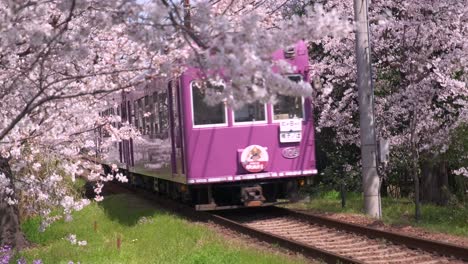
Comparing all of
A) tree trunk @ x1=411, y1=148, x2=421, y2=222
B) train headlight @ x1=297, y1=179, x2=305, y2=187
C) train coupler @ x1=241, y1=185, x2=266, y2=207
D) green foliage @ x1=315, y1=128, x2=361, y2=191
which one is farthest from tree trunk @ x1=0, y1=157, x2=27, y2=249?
green foliage @ x1=315, y1=128, x2=361, y2=191

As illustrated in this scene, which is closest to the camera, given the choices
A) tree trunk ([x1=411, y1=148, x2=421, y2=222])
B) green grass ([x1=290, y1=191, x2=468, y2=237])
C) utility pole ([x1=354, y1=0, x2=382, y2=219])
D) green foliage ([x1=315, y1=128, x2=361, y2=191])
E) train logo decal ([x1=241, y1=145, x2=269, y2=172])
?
green grass ([x1=290, y1=191, x2=468, y2=237])

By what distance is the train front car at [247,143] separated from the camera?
12586 mm

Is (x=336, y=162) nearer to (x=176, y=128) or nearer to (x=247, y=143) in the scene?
(x=247, y=143)

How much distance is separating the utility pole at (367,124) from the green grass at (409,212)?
0.42 m

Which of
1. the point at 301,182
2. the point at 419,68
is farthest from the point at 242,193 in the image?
the point at 419,68

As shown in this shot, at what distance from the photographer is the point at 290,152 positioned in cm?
1286

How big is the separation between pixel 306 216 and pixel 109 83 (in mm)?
6224

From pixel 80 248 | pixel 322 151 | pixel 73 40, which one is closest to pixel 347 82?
pixel 322 151

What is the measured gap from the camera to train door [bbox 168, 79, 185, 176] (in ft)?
42.3

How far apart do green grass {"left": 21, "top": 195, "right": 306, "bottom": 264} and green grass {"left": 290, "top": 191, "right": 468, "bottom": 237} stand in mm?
3106

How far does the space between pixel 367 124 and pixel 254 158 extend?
6.99 feet

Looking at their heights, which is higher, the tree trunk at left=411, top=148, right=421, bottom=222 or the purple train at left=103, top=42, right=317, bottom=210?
the purple train at left=103, top=42, right=317, bottom=210

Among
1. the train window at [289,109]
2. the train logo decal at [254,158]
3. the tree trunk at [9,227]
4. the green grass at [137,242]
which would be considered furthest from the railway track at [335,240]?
the tree trunk at [9,227]

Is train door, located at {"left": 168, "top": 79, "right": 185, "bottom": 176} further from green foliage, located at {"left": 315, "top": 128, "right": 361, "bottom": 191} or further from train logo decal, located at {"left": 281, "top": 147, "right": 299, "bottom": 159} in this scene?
green foliage, located at {"left": 315, "top": 128, "right": 361, "bottom": 191}
